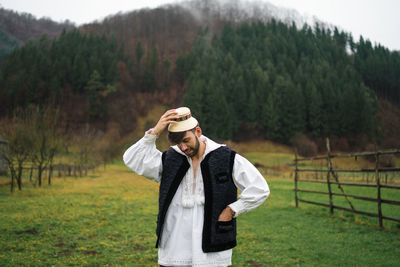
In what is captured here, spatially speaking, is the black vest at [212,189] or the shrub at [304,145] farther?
the shrub at [304,145]

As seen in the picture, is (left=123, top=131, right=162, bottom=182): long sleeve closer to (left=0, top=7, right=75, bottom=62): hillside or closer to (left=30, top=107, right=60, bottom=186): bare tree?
(left=30, top=107, right=60, bottom=186): bare tree

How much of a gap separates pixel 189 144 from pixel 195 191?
38 cm

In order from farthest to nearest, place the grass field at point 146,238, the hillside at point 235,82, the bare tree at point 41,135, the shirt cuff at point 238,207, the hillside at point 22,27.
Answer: the hillside at point 22,27 < the hillside at point 235,82 < the bare tree at point 41,135 < the grass field at point 146,238 < the shirt cuff at point 238,207

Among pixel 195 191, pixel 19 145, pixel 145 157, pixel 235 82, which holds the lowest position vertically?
pixel 19 145

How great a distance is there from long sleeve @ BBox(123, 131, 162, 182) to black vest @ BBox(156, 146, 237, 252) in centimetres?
9

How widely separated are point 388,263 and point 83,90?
74697 millimetres

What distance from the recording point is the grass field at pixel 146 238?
5.29 metres

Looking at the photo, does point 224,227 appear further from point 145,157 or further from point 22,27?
point 22,27

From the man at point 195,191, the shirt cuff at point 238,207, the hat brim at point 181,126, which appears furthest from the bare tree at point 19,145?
the shirt cuff at point 238,207

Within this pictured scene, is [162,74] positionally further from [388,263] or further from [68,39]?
[388,263]

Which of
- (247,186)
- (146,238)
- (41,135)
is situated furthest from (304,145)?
(247,186)

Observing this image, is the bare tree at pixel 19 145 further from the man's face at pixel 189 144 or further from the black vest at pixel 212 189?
the man's face at pixel 189 144

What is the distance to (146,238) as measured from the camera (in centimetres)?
685

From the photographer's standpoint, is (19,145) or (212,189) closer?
(212,189)
